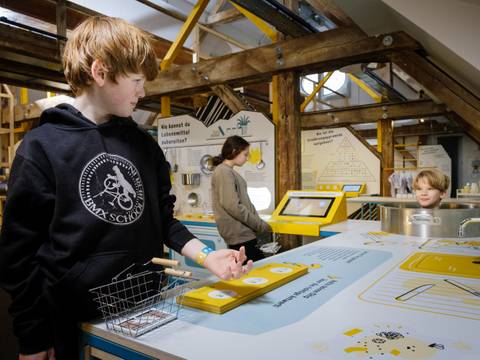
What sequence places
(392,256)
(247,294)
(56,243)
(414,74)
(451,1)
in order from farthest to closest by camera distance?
(414,74) → (451,1) → (392,256) → (247,294) → (56,243)

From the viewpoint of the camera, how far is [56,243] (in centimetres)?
92

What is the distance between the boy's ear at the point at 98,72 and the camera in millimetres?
950

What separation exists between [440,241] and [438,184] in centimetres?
53

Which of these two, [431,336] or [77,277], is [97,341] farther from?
[431,336]

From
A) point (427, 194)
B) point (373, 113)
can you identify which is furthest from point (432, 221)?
point (373, 113)

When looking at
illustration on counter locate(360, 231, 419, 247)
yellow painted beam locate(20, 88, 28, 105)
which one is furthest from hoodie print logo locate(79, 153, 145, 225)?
yellow painted beam locate(20, 88, 28, 105)

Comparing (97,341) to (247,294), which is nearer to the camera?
(97,341)

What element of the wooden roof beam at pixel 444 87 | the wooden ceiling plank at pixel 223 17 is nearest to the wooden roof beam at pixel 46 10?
the wooden ceiling plank at pixel 223 17

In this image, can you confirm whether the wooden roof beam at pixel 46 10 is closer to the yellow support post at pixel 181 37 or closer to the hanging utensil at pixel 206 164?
the yellow support post at pixel 181 37

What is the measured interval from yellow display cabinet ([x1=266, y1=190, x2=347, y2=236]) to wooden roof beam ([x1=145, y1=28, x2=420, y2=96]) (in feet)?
3.76

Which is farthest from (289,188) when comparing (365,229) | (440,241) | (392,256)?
(392,256)

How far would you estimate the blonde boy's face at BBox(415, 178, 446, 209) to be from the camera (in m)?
2.29

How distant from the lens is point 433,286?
1145 mm

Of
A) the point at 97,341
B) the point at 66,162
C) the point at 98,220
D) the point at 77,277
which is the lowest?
the point at 97,341
